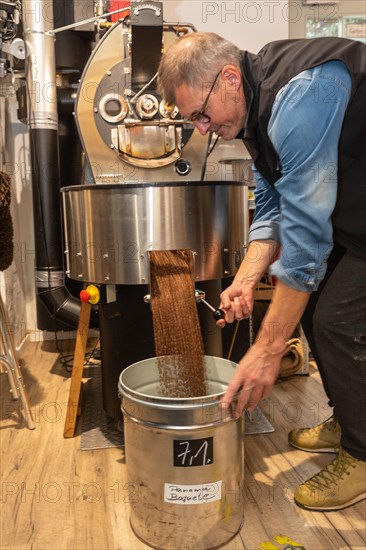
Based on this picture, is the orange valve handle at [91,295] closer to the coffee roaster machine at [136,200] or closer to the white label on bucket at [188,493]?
the coffee roaster machine at [136,200]

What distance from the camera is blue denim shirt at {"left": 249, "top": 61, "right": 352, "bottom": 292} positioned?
876mm

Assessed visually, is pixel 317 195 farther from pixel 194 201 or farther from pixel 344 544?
pixel 344 544

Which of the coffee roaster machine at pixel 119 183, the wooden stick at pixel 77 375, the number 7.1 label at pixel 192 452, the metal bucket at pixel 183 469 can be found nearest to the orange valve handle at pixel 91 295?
the coffee roaster machine at pixel 119 183

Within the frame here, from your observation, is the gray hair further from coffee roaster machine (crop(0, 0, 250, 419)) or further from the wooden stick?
the wooden stick

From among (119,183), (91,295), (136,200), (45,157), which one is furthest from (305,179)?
(45,157)

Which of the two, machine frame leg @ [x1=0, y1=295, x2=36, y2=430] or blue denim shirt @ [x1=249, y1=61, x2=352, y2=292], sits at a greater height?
blue denim shirt @ [x1=249, y1=61, x2=352, y2=292]

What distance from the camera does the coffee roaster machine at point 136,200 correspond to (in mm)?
1353

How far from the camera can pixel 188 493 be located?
1075mm

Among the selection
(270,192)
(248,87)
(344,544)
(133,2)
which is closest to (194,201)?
(270,192)

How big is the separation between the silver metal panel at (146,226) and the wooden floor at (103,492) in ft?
1.80

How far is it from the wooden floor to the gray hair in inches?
39.1

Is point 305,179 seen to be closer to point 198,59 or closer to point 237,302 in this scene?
point 198,59

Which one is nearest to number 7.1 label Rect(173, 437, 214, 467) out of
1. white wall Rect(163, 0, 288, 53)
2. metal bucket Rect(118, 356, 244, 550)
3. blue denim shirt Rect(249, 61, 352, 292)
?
metal bucket Rect(118, 356, 244, 550)

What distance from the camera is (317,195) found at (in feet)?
2.89
